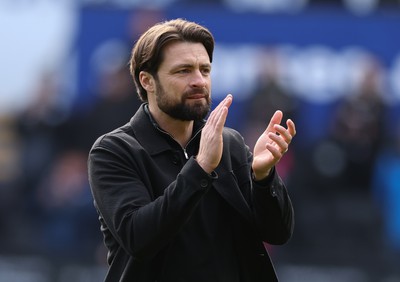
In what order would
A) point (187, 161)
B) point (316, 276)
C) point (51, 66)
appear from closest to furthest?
point (187, 161) → point (316, 276) → point (51, 66)

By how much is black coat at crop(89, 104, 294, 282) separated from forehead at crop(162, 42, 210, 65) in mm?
296

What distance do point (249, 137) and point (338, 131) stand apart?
84 cm

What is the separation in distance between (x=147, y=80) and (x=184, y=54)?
23 centimetres

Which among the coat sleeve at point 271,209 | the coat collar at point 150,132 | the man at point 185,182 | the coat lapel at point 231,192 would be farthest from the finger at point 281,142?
the coat collar at point 150,132

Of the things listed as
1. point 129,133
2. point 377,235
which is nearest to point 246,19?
point 377,235

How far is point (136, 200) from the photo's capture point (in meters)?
4.65

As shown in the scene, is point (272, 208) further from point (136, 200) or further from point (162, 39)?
point (162, 39)

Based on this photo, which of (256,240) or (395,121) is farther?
(395,121)

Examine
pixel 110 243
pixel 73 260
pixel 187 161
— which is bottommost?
pixel 73 260

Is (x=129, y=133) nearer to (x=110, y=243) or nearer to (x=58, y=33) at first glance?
(x=110, y=243)

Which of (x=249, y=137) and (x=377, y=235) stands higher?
(x=249, y=137)

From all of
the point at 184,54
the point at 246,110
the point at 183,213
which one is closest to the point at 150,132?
the point at 184,54

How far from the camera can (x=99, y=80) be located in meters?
12.5

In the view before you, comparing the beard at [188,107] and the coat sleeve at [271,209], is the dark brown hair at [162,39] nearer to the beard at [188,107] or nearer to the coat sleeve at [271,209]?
the beard at [188,107]
